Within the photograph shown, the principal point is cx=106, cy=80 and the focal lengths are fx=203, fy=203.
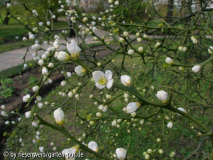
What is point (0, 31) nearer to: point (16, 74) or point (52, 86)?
point (16, 74)

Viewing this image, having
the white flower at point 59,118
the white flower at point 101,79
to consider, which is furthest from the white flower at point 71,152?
the white flower at point 101,79

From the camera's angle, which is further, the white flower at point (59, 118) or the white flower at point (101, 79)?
the white flower at point (101, 79)

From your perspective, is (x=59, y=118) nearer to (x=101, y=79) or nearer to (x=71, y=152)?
(x=71, y=152)

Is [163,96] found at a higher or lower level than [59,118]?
higher

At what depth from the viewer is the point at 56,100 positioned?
4.63 metres

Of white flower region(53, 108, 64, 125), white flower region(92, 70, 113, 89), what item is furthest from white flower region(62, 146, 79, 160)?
white flower region(92, 70, 113, 89)

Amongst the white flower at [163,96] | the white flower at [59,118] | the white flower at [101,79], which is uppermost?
the white flower at [163,96]

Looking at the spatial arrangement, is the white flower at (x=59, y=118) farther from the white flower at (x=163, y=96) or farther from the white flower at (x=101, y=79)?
the white flower at (x=163, y=96)

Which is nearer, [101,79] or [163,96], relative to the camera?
[163,96]

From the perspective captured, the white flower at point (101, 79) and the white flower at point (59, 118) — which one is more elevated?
the white flower at point (101, 79)

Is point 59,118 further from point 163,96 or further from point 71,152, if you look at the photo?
point 163,96

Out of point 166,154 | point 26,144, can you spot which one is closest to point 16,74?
point 26,144

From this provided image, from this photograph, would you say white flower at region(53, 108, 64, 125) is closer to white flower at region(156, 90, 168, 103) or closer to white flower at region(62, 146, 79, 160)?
white flower at region(62, 146, 79, 160)

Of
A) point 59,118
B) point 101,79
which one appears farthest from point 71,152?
point 101,79
